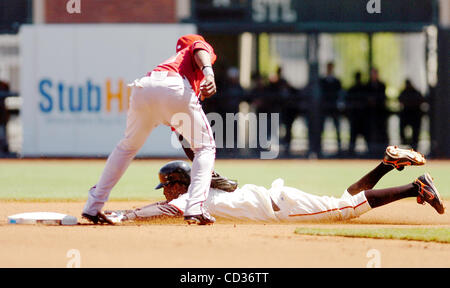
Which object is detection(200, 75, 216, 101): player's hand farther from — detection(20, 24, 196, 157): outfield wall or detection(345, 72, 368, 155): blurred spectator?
detection(345, 72, 368, 155): blurred spectator

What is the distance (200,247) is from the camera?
19.2 feet

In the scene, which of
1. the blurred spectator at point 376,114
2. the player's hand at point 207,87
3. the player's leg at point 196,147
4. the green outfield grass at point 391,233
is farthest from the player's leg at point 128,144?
the blurred spectator at point 376,114

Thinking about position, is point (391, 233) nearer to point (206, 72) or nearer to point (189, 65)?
point (206, 72)

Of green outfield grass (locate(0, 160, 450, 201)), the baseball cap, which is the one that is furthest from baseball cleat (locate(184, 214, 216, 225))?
green outfield grass (locate(0, 160, 450, 201))

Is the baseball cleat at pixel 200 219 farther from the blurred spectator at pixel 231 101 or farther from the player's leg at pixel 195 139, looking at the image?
the blurred spectator at pixel 231 101

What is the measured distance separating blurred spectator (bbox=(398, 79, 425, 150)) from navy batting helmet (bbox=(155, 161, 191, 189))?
1387 centimetres

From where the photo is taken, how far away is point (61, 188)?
11734mm

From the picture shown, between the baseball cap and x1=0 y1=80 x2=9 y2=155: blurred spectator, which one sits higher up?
the baseball cap

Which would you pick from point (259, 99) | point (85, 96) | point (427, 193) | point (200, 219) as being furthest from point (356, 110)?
point (200, 219)

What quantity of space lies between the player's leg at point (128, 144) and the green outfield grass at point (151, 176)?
2.98 meters

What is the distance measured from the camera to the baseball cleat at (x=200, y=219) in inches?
265

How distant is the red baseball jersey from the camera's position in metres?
6.82

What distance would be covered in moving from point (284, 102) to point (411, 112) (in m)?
3.25
